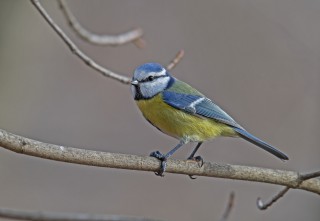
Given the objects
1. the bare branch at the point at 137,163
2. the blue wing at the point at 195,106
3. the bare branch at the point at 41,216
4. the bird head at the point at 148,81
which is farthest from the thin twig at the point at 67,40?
the bare branch at the point at 41,216

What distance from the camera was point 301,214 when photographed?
409 centimetres

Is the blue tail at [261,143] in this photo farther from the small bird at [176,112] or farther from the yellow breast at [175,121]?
the yellow breast at [175,121]

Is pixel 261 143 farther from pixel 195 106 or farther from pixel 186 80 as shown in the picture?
pixel 186 80

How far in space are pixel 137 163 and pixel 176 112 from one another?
2.03 ft

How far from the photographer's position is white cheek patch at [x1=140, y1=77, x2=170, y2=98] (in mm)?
2461

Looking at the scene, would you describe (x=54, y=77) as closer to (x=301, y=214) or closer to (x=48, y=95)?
(x=48, y=95)

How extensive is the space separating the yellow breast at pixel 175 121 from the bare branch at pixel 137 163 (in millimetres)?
341

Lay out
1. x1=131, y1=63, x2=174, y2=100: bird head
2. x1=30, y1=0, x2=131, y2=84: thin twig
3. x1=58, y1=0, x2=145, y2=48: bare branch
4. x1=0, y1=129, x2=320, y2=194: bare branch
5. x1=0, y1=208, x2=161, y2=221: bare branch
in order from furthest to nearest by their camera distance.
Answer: x1=131, y1=63, x2=174, y2=100: bird head < x1=58, y1=0, x2=145, y2=48: bare branch < x1=30, y1=0, x2=131, y2=84: thin twig < x1=0, y1=129, x2=320, y2=194: bare branch < x1=0, y1=208, x2=161, y2=221: bare branch

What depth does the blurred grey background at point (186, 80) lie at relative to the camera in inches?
161

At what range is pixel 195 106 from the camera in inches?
100.0

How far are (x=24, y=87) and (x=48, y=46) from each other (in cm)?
56

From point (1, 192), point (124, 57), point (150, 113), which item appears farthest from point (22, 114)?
point (150, 113)

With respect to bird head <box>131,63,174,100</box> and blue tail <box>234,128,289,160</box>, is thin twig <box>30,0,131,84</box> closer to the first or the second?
bird head <box>131,63,174,100</box>


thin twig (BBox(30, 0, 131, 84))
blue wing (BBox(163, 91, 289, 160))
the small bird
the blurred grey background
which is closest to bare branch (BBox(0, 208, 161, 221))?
thin twig (BBox(30, 0, 131, 84))
